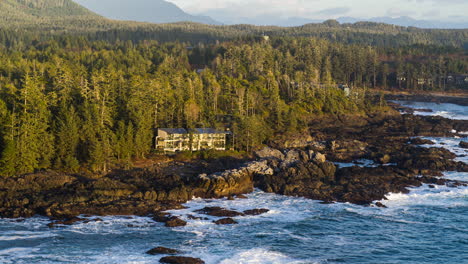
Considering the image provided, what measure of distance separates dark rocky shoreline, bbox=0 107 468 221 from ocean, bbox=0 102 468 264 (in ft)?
6.03

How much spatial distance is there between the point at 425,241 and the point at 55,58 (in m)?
88.1

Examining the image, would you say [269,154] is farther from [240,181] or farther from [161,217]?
[161,217]

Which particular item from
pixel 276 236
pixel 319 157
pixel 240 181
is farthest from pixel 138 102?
pixel 276 236

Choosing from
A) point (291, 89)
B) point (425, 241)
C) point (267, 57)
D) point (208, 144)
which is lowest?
point (425, 241)

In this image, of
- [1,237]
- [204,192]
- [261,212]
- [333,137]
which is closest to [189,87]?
[333,137]

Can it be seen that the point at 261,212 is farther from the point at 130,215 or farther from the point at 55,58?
the point at 55,58

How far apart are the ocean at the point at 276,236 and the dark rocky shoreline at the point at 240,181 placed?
6.03 ft

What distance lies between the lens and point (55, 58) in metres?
105

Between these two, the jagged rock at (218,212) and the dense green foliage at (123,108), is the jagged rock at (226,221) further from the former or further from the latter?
the dense green foliage at (123,108)

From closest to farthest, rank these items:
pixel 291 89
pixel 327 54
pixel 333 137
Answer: pixel 333 137 < pixel 291 89 < pixel 327 54

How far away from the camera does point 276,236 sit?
38.6m

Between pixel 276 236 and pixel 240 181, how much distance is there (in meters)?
12.6

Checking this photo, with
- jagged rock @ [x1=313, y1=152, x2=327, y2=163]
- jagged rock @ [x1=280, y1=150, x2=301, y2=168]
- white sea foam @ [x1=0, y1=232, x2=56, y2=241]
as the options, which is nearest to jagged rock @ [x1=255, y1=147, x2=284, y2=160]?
jagged rock @ [x1=280, y1=150, x2=301, y2=168]

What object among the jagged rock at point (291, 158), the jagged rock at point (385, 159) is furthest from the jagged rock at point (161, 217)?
the jagged rock at point (385, 159)
